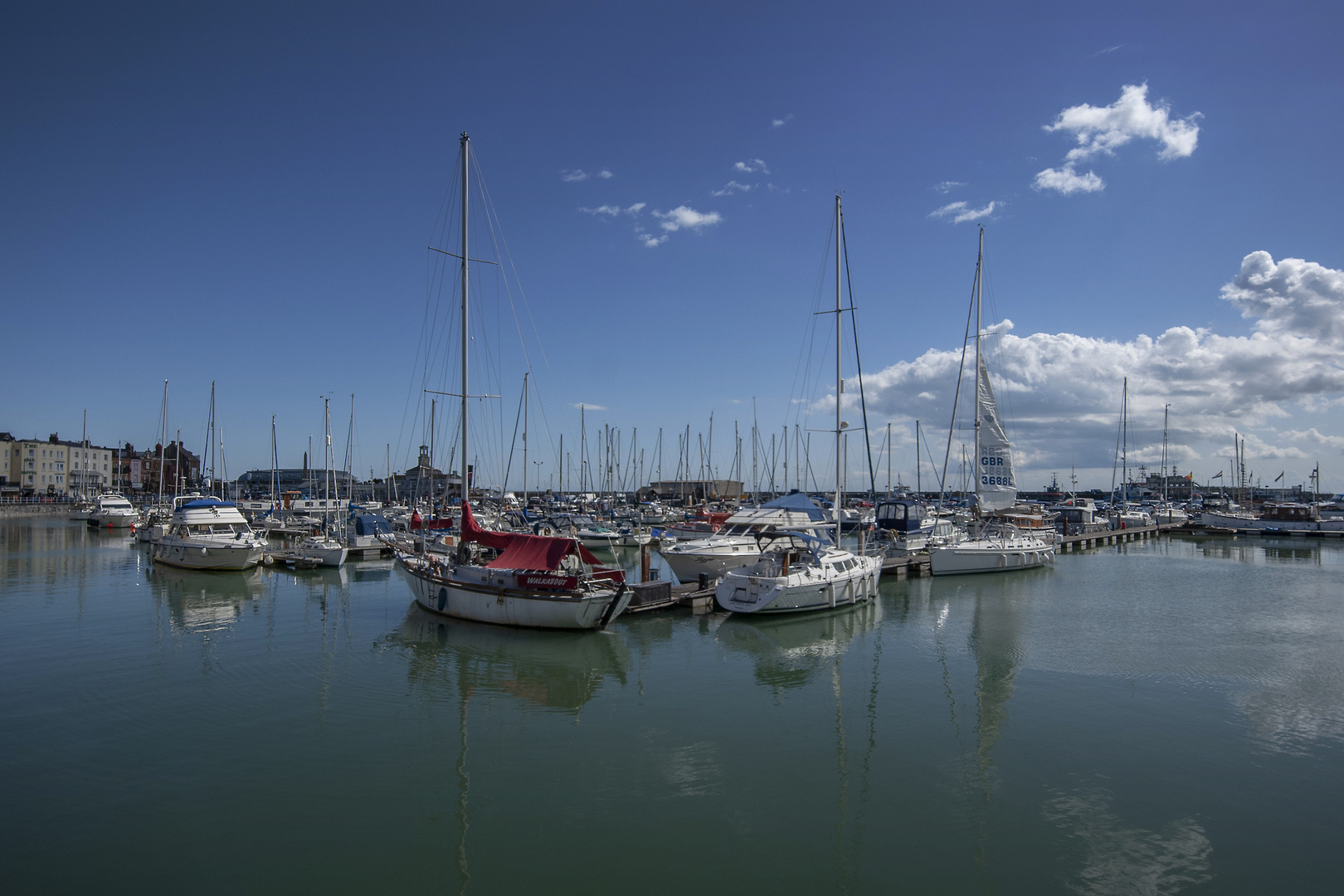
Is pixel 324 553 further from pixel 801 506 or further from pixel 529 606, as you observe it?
pixel 801 506

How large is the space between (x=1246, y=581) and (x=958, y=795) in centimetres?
3778

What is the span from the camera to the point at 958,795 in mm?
11984

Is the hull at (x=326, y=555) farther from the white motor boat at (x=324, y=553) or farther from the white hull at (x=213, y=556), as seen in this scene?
the white hull at (x=213, y=556)

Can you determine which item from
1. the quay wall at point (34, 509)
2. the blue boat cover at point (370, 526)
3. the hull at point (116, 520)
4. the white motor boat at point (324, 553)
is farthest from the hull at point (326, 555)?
the quay wall at point (34, 509)

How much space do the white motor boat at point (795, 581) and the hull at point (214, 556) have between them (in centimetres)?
2782

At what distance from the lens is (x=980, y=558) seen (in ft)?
134

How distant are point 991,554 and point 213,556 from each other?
44.7 metres

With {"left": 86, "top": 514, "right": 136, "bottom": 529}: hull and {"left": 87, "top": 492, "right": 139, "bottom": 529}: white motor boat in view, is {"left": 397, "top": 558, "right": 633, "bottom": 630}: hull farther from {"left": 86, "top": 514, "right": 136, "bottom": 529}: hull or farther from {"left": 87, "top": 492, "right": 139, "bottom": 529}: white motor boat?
{"left": 87, "top": 492, "right": 139, "bottom": 529}: white motor boat

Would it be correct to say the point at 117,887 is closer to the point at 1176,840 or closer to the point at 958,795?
the point at 958,795

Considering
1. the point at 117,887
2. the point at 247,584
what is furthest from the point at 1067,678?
the point at 247,584

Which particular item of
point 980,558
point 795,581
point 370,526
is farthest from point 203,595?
point 980,558

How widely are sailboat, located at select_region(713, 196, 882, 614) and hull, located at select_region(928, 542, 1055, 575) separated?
30.3 feet

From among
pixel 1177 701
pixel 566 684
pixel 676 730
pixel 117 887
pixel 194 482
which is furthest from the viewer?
pixel 194 482

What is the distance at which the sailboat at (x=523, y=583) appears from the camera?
78.1 ft
